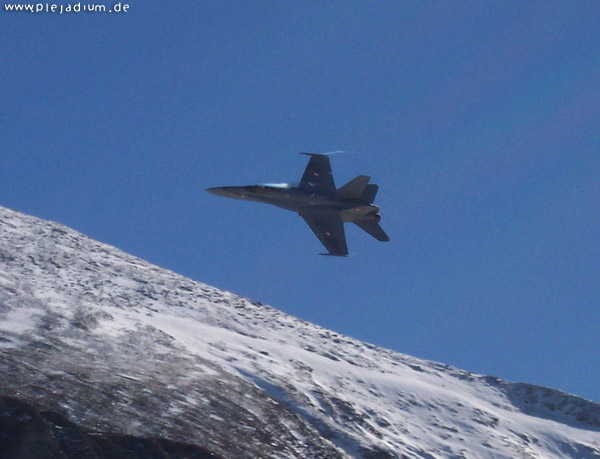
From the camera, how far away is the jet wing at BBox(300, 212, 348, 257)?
6775cm

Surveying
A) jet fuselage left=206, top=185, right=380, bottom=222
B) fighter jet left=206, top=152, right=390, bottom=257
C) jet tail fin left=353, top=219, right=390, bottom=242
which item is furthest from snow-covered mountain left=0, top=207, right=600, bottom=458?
jet tail fin left=353, top=219, right=390, bottom=242

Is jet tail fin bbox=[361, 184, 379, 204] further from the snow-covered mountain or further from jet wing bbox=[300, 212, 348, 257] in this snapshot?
the snow-covered mountain

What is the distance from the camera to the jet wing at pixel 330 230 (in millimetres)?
67750

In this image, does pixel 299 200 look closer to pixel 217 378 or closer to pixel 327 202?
pixel 327 202

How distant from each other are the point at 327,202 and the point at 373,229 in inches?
133

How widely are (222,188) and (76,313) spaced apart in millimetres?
12173

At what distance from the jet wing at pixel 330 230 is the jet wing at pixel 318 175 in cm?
175

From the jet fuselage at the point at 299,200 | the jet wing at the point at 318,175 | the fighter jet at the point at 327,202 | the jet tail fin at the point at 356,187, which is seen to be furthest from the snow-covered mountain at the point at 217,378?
the jet tail fin at the point at 356,187

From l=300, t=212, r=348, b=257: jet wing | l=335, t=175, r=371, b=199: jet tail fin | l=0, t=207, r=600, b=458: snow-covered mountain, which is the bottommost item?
l=0, t=207, r=600, b=458: snow-covered mountain

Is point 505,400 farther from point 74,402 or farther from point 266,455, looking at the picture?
point 74,402

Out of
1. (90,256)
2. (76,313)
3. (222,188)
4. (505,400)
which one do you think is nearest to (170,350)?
(76,313)

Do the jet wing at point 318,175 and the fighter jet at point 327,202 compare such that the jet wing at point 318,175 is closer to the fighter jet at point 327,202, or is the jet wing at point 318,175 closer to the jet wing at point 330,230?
the fighter jet at point 327,202

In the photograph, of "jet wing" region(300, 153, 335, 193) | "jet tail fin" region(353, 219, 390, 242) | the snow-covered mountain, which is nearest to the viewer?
the snow-covered mountain

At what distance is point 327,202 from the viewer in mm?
68000
